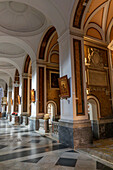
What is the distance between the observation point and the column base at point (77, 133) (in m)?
5.25

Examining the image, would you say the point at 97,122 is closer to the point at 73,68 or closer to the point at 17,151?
the point at 73,68

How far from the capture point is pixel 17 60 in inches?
551

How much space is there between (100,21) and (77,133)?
6224mm

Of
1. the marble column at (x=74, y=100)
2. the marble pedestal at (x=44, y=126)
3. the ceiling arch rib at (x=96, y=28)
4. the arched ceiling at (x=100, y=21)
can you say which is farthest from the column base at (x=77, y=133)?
the ceiling arch rib at (x=96, y=28)

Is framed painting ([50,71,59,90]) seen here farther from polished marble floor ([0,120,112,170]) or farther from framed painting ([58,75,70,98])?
polished marble floor ([0,120,112,170])

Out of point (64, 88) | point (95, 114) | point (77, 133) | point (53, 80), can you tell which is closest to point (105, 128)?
point (95, 114)

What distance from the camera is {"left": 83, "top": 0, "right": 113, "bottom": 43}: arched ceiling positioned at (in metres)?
6.80

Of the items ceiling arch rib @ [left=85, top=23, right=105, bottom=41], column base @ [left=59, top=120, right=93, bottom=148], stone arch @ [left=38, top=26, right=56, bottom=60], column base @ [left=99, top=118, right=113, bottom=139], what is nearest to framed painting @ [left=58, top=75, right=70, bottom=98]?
column base @ [left=59, top=120, right=93, bottom=148]

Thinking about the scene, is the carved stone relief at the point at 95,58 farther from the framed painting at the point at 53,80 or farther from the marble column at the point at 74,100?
the framed painting at the point at 53,80

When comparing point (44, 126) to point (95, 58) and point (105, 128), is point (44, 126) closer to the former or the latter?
point (105, 128)

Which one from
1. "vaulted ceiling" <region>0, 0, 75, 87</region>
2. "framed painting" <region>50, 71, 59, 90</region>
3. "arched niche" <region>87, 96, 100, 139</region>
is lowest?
"arched niche" <region>87, 96, 100, 139</region>

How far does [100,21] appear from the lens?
7730mm

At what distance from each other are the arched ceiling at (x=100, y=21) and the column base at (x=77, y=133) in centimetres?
469

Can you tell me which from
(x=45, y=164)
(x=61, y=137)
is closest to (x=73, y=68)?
(x=61, y=137)
